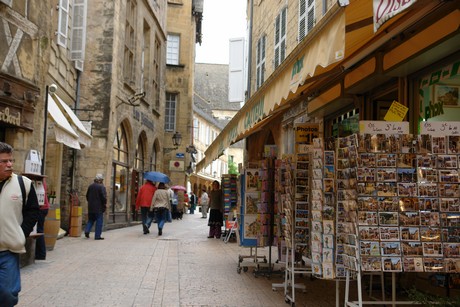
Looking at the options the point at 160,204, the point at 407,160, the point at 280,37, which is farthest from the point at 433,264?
the point at 160,204

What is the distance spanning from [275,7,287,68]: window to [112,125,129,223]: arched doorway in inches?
275

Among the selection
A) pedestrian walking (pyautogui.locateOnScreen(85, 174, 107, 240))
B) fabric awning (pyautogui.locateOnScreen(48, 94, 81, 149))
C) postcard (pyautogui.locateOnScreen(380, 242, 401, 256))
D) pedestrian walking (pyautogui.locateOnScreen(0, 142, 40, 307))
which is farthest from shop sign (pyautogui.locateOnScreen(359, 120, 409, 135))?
pedestrian walking (pyautogui.locateOnScreen(85, 174, 107, 240))

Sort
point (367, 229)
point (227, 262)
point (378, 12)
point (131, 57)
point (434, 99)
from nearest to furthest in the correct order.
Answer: point (378, 12), point (367, 229), point (434, 99), point (227, 262), point (131, 57)

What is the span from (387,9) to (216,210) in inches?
467

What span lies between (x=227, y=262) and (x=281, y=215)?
2.96 meters

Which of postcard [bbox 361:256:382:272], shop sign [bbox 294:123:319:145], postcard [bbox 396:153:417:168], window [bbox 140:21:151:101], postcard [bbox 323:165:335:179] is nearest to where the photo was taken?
postcard [bbox 361:256:382:272]

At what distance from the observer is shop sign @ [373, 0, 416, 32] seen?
364 cm

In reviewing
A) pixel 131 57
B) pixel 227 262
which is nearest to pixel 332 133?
pixel 227 262

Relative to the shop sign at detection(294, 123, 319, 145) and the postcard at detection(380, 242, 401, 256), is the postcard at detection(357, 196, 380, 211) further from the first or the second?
the shop sign at detection(294, 123, 319, 145)

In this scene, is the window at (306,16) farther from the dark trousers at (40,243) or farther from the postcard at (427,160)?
the postcard at (427,160)

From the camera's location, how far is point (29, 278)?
7.62 meters

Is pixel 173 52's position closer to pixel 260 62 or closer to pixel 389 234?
pixel 260 62

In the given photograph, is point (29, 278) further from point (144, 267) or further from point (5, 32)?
point (5, 32)

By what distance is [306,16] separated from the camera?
1198cm
